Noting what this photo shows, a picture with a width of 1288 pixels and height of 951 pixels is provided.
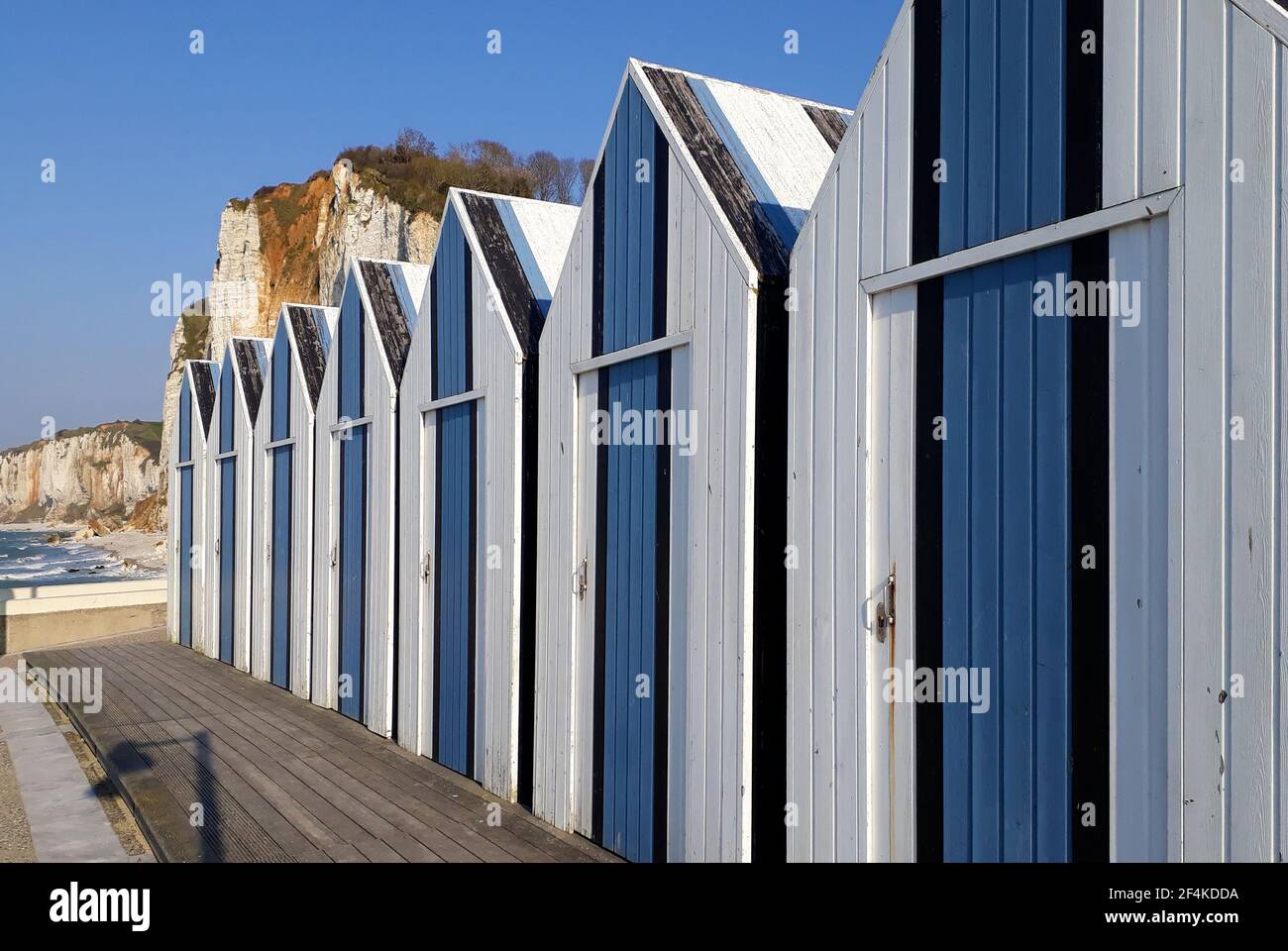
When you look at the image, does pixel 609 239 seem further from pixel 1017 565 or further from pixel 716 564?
pixel 1017 565

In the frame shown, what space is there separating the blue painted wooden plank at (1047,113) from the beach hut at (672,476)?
4.28ft

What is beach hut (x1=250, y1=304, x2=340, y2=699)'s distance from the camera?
988 centimetres

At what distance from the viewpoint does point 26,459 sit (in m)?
114

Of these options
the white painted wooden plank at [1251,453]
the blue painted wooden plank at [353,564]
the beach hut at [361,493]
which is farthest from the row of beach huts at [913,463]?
the blue painted wooden plank at [353,564]

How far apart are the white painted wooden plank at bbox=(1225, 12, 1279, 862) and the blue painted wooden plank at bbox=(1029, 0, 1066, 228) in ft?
1.73

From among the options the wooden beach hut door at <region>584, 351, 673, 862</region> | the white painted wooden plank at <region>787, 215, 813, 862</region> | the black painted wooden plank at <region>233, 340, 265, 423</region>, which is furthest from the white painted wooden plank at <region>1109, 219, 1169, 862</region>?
the black painted wooden plank at <region>233, 340, 265, 423</region>

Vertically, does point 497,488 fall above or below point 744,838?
above

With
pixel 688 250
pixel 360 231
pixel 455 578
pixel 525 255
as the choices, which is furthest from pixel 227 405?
pixel 360 231

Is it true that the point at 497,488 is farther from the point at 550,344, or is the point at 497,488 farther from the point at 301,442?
the point at 301,442

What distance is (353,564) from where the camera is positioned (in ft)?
28.8

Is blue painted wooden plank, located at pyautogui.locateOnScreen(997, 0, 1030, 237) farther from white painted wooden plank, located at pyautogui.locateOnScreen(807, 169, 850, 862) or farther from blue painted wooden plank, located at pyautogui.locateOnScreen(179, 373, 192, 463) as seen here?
blue painted wooden plank, located at pyautogui.locateOnScreen(179, 373, 192, 463)

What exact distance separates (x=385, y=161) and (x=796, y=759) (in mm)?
41184

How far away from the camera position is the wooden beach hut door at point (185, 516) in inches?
549

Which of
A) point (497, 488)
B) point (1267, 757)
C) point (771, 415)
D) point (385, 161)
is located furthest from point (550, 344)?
point (385, 161)
